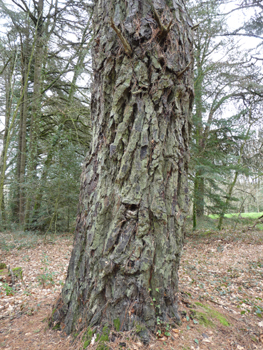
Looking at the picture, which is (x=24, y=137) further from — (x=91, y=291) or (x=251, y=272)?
(x=251, y=272)

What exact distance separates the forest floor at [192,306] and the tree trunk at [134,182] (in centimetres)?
18

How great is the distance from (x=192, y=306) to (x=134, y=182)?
1703 mm

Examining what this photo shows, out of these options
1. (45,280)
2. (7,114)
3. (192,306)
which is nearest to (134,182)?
(192,306)

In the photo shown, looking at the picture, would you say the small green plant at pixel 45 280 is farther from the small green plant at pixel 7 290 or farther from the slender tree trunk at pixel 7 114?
the slender tree trunk at pixel 7 114

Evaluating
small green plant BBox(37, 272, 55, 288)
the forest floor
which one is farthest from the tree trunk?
small green plant BBox(37, 272, 55, 288)

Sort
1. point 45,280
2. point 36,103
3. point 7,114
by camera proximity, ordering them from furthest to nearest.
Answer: point 36,103, point 7,114, point 45,280

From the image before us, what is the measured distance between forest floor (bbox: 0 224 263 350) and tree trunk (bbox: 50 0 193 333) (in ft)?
0.58

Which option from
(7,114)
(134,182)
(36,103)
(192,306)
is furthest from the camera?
(36,103)

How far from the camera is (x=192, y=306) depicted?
2512mm

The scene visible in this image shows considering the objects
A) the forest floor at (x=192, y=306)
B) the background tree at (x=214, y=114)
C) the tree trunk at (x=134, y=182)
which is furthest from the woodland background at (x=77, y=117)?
the tree trunk at (x=134, y=182)

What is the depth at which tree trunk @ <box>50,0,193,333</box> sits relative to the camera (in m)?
1.98

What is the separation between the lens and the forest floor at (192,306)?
2.02m

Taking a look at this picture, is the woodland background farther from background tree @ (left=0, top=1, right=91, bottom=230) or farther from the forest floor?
the forest floor

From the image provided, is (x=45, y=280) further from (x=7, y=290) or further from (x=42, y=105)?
(x=42, y=105)
